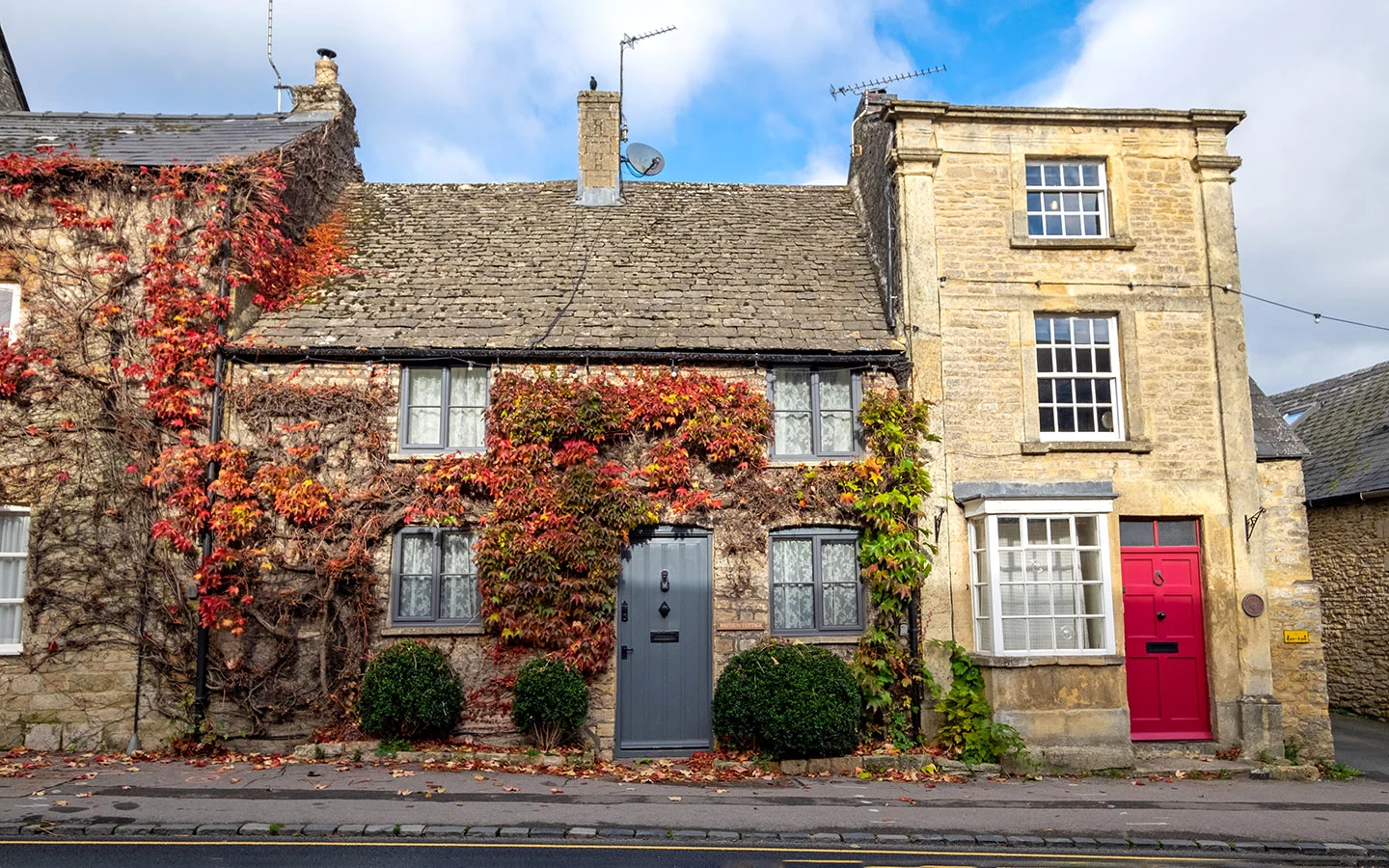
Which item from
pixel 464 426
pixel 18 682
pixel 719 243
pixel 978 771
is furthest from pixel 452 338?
pixel 978 771

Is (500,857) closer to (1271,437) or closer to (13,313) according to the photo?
(13,313)

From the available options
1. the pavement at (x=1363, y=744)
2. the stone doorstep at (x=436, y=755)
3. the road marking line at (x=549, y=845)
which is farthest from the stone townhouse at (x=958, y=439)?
the road marking line at (x=549, y=845)

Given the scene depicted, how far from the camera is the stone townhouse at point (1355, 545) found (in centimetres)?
1630

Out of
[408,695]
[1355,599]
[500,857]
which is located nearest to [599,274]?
[408,695]

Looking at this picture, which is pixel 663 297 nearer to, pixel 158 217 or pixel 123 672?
pixel 158 217

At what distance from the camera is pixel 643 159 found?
1736 centimetres

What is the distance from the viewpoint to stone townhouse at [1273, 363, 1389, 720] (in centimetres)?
1630

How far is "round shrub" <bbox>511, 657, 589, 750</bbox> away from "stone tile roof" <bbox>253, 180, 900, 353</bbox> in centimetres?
412

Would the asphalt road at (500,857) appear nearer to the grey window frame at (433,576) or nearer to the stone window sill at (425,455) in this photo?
the grey window frame at (433,576)

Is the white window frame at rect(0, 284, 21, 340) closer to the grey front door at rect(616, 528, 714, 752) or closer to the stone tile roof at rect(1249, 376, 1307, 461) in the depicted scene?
the grey front door at rect(616, 528, 714, 752)

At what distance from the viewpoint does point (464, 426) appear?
41.5 feet

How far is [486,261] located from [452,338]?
230cm

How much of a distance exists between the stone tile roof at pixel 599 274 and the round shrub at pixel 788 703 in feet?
13.2

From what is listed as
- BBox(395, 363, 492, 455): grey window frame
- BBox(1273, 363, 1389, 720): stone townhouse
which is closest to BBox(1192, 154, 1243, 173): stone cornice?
BBox(1273, 363, 1389, 720): stone townhouse
